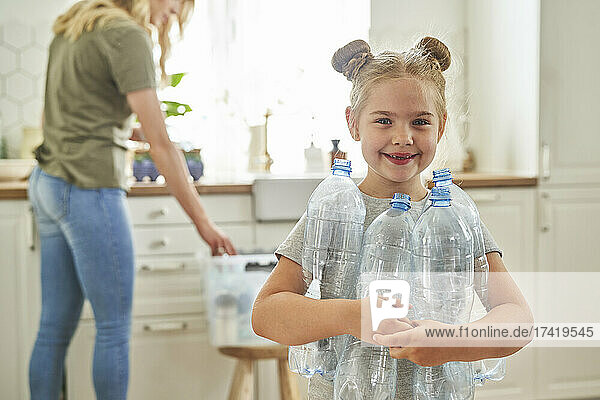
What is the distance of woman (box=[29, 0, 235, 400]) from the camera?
848 millimetres

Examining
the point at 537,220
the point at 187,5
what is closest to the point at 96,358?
the point at 187,5

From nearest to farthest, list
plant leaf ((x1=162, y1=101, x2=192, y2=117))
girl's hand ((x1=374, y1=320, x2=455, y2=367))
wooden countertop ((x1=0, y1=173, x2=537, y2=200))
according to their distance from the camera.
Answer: girl's hand ((x1=374, y1=320, x2=455, y2=367)), wooden countertop ((x1=0, y1=173, x2=537, y2=200)), plant leaf ((x1=162, y1=101, x2=192, y2=117))

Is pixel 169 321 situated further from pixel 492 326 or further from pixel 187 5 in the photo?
pixel 492 326

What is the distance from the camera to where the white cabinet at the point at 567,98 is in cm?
115

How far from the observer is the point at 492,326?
355mm

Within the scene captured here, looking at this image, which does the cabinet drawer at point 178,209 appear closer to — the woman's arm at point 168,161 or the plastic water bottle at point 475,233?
the woman's arm at point 168,161

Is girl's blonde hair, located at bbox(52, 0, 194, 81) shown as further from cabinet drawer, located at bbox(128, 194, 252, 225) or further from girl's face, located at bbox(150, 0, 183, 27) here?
cabinet drawer, located at bbox(128, 194, 252, 225)

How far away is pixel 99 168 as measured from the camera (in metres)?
0.90

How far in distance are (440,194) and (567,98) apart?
→ 0.93 m

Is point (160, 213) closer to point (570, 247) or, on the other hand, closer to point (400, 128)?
point (570, 247)

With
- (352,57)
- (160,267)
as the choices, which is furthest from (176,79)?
(352,57)

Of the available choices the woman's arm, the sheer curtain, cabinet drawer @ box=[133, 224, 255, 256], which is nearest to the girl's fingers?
the woman's arm

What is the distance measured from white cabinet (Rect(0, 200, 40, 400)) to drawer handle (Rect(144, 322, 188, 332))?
0.67 feet

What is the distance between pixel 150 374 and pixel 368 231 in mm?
986
